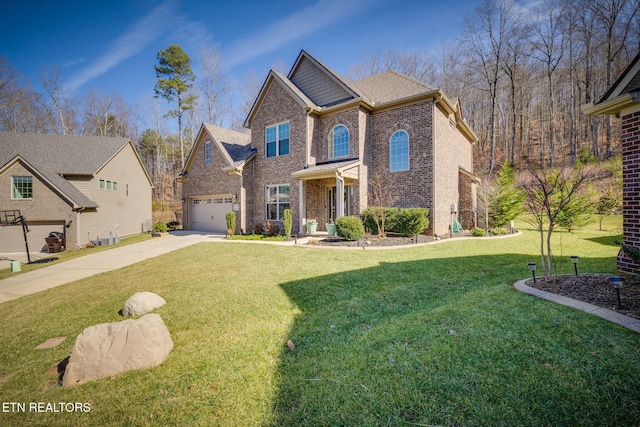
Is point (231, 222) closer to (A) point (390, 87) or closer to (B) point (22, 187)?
(A) point (390, 87)

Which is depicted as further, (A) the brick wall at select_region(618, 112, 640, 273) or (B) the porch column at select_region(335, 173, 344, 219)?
(B) the porch column at select_region(335, 173, 344, 219)

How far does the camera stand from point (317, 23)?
10773mm

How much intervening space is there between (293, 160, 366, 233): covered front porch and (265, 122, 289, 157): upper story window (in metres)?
2.52

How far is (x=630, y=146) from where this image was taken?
4.93 metres

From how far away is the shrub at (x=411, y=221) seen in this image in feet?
35.8

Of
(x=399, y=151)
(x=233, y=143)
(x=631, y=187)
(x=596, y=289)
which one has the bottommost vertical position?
(x=596, y=289)

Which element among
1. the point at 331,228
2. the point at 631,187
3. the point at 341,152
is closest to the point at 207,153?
the point at 341,152

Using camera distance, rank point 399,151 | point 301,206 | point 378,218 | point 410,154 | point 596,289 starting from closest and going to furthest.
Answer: point 596,289, point 378,218, point 410,154, point 399,151, point 301,206

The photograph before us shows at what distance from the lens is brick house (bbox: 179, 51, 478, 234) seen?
39.6ft

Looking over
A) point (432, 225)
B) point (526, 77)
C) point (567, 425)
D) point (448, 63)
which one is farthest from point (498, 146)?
point (567, 425)

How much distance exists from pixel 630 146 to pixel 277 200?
1302 centimetres

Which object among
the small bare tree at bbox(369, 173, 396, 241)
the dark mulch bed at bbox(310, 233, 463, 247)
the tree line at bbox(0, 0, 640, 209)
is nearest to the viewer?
the dark mulch bed at bbox(310, 233, 463, 247)

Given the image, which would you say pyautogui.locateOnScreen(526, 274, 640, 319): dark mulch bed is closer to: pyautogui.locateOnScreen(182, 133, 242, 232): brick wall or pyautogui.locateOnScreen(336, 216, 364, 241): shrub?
pyautogui.locateOnScreen(336, 216, 364, 241): shrub

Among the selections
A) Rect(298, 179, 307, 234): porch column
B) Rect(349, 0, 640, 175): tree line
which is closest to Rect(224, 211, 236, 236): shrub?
Rect(298, 179, 307, 234): porch column
